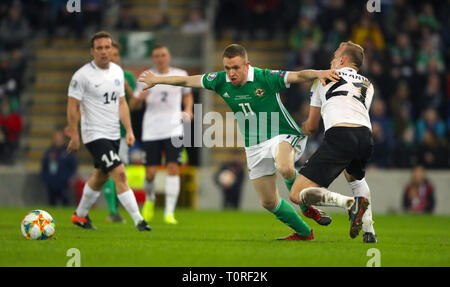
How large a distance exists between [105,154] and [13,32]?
1352cm

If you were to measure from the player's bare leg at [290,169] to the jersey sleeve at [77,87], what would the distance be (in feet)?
8.97

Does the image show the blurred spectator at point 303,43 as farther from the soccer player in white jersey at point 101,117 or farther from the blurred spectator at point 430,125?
the soccer player in white jersey at point 101,117

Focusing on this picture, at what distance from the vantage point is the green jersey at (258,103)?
8828 mm

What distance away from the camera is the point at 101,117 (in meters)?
10.1

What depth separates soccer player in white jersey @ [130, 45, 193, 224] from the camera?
12.6 m

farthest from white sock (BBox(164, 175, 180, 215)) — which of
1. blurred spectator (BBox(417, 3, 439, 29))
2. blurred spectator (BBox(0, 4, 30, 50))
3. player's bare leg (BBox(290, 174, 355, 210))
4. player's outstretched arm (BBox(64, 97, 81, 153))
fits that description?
blurred spectator (BBox(417, 3, 439, 29))

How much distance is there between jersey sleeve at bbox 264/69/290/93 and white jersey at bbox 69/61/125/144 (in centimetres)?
235

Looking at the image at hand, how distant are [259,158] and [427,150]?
33.8 feet

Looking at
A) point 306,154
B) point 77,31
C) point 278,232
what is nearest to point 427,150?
point 306,154

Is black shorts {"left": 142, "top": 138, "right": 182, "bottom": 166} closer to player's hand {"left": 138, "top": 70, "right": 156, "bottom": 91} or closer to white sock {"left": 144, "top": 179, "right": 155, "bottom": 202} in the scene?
white sock {"left": 144, "top": 179, "right": 155, "bottom": 202}

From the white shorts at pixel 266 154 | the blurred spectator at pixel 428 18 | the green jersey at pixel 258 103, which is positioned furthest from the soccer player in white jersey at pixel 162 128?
the blurred spectator at pixel 428 18

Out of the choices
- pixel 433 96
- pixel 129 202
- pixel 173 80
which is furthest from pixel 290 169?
pixel 433 96

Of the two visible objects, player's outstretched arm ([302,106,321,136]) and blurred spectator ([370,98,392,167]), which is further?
blurred spectator ([370,98,392,167])

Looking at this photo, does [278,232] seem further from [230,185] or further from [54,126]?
[54,126]
